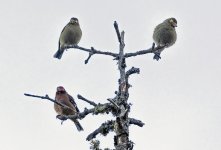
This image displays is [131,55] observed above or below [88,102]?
above

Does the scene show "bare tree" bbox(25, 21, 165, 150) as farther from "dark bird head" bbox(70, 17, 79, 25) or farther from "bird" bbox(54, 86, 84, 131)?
"dark bird head" bbox(70, 17, 79, 25)

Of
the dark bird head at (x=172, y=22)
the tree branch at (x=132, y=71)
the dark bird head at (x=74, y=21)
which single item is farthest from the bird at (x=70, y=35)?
the tree branch at (x=132, y=71)

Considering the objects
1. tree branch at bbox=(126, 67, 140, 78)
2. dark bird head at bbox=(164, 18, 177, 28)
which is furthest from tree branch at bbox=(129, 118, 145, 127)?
dark bird head at bbox=(164, 18, 177, 28)

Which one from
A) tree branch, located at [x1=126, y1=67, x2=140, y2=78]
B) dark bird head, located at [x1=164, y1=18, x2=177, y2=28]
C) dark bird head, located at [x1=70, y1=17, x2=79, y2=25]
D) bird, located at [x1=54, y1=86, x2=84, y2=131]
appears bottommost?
tree branch, located at [x1=126, y1=67, x2=140, y2=78]

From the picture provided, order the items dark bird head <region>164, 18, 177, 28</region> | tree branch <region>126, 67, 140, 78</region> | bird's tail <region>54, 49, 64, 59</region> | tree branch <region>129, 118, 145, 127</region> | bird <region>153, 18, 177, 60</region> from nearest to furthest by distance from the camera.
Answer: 1. tree branch <region>129, 118, 145, 127</region>
2. tree branch <region>126, 67, 140, 78</region>
3. bird <region>153, 18, 177, 60</region>
4. dark bird head <region>164, 18, 177, 28</region>
5. bird's tail <region>54, 49, 64, 59</region>

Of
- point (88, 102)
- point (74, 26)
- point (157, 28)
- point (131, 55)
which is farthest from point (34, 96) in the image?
point (74, 26)

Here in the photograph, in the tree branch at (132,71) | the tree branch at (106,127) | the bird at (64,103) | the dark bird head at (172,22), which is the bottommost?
the tree branch at (106,127)

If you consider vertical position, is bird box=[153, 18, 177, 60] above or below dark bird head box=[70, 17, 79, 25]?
below

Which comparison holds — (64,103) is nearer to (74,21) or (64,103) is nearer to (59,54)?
(59,54)

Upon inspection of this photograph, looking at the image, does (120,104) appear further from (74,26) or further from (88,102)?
(74,26)

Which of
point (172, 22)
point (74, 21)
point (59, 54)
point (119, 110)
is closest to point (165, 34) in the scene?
point (172, 22)

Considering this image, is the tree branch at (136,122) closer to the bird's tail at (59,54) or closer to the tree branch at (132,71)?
the tree branch at (132,71)

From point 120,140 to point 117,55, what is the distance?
1.14 meters

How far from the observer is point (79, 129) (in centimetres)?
896
